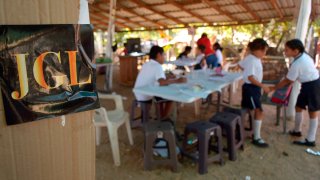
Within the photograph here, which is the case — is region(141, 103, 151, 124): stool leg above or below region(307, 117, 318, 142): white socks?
above

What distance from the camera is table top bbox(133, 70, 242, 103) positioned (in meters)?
2.88

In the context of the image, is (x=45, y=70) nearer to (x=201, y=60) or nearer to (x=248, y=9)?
(x=201, y=60)

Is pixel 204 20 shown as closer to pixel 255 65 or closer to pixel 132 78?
pixel 132 78

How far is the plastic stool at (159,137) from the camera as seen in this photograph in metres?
2.61

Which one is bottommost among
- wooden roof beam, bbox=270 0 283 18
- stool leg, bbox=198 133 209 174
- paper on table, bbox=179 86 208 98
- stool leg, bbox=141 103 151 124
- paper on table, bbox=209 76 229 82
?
A: stool leg, bbox=198 133 209 174

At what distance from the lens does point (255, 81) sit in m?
3.17

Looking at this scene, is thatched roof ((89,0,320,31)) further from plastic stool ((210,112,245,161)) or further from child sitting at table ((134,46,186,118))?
plastic stool ((210,112,245,161))

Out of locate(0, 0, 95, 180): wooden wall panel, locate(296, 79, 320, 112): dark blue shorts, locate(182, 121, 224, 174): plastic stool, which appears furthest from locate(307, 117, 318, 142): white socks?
locate(0, 0, 95, 180): wooden wall panel

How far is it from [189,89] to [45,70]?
224 cm

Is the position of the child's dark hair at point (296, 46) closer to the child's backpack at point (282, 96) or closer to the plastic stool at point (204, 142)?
the child's backpack at point (282, 96)

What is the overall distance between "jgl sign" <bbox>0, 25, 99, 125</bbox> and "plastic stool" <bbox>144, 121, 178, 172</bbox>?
Result: 56.1 inches

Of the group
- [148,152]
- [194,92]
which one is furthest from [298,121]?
[148,152]

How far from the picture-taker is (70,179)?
1.30 m

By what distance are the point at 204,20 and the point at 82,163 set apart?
8707mm
